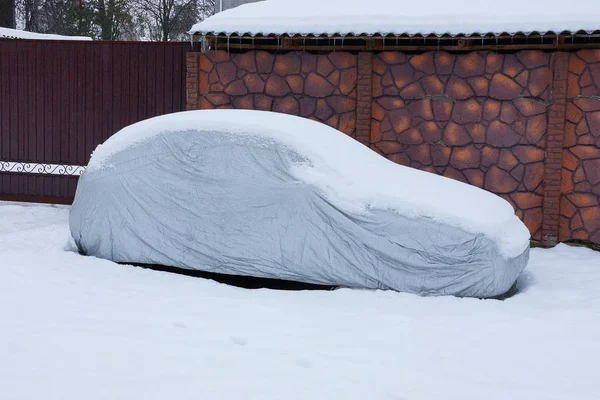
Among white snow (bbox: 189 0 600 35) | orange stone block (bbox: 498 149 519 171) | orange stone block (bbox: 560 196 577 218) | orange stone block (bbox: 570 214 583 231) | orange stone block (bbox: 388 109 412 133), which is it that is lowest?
orange stone block (bbox: 570 214 583 231)

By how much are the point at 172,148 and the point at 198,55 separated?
138 inches

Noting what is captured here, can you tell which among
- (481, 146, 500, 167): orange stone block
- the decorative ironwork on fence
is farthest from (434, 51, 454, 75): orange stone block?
the decorative ironwork on fence

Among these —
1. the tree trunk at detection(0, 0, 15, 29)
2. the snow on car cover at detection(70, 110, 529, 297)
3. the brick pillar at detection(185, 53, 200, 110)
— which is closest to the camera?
the snow on car cover at detection(70, 110, 529, 297)

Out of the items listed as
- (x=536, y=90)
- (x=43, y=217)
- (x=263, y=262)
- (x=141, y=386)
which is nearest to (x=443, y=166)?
(x=536, y=90)

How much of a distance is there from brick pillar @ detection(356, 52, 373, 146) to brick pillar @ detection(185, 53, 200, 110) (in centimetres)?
204

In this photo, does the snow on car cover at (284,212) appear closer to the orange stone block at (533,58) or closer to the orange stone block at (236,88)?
the orange stone block at (533,58)

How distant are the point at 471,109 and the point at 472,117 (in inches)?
3.7

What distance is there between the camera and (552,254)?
8.10 metres

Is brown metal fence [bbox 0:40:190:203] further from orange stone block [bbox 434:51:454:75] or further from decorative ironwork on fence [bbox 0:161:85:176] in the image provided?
orange stone block [bbox 434:51:454:75]

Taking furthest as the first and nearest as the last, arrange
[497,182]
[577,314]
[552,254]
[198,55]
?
[198,55]
[497,182]
[552,254]
[577,314]

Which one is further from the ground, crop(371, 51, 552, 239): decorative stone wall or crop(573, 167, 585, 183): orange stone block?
crop(371, 51, 552, 239): decorative stone wall

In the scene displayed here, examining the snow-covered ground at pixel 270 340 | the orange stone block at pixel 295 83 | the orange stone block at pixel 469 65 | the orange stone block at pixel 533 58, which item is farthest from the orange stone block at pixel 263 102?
the snow-covered ground at pixel 270 340

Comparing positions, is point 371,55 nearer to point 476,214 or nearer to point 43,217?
point 476,214

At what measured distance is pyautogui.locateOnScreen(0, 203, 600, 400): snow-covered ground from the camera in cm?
381
